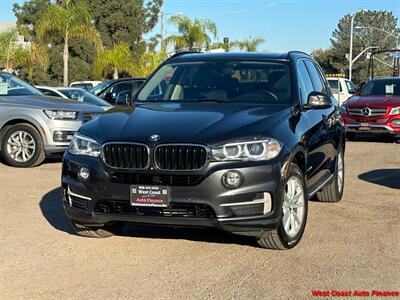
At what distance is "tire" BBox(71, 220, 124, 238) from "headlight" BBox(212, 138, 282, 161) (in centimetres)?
137

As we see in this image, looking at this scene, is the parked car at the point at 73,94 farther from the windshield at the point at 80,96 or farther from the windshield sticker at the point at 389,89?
the windshield sticker at the point at 389,89

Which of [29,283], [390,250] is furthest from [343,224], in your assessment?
[29,283]

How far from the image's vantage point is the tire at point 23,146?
10508 millimetres

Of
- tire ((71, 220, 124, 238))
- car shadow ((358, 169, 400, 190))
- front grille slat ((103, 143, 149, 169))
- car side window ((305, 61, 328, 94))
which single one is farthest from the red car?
front grille slat ((103, 143, 149, 169))

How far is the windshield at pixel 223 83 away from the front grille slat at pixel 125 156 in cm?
136

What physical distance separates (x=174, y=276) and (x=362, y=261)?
5.26 feet

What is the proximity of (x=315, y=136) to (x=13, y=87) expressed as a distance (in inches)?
268

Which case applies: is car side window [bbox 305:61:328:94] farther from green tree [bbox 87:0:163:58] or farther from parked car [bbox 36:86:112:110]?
green tree [bbox 87:0:163:58]

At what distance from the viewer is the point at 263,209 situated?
16.0ft

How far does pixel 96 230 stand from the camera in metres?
5.70

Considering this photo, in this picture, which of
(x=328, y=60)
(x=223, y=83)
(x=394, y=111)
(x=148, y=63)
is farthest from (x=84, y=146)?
(x=328, y=60)

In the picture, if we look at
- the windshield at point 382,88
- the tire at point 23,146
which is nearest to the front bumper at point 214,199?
the tire at point 23,146

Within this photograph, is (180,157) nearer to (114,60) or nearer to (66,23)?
(66,23)

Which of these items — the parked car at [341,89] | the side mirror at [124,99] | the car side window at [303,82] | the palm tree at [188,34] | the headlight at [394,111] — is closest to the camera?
the car side window at [303,82]
